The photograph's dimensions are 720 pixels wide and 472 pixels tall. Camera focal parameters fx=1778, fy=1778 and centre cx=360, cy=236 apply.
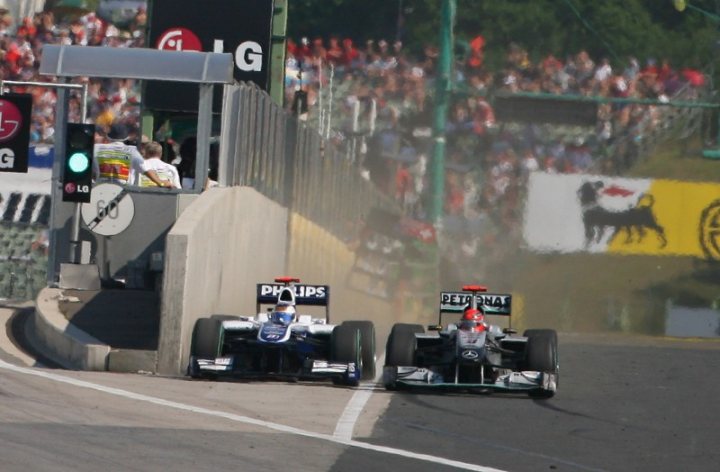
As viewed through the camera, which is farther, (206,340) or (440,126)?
(440,126)

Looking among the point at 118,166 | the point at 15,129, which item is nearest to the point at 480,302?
the point at 118,166

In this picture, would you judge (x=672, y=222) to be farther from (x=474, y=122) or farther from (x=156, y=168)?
(x=156, y=168)

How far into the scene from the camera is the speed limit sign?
20.3 meters

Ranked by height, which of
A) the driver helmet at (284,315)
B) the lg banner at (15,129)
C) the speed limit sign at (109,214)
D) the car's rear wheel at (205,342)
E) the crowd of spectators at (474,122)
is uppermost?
the crowd of spectators at (474,122)

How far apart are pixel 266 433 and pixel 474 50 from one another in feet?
72.5

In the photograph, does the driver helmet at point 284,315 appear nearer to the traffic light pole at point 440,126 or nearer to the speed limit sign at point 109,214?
the speed limit sign at point 109,214

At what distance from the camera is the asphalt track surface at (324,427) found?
11.0m

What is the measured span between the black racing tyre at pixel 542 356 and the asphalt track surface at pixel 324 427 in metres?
0.24

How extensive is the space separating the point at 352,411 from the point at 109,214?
23.4 ft

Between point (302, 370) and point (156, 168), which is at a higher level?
point (156, 168)

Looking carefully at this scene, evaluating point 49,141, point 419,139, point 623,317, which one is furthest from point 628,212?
point 49,141

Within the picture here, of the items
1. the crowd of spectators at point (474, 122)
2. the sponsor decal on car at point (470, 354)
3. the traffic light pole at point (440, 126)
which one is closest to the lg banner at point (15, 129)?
the sponsor decal on car at point (470, 354)

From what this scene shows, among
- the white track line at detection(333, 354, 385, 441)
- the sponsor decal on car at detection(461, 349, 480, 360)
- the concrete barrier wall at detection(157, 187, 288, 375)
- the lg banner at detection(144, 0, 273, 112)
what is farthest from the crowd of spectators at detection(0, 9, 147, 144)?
the sponsor decal on car at detection(461, 349, 480, 360)

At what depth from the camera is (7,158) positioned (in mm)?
21984
